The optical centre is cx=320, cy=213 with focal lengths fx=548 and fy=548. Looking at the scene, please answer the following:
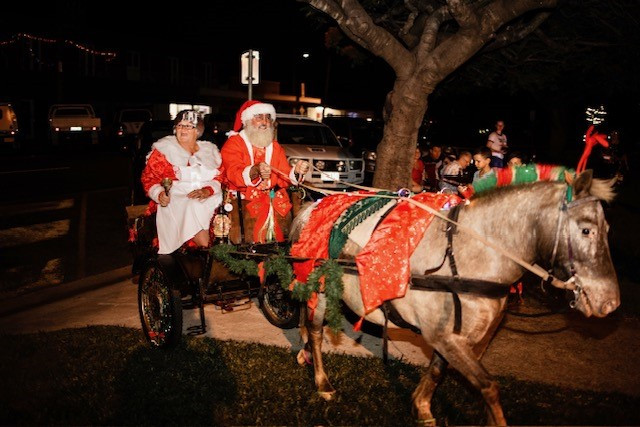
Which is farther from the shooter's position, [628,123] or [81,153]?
[628,123]

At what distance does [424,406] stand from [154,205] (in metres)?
3.60

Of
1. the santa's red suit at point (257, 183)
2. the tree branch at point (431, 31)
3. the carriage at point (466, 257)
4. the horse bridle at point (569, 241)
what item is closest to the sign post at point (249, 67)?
the tree branch at point (431, 31)

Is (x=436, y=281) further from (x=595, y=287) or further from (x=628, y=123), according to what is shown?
(x=628, y=123)

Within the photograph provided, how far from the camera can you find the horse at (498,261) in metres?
3.33

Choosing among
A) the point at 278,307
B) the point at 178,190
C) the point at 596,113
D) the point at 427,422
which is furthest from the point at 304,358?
the point at 596,113

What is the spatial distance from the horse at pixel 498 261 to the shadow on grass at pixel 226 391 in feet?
2.00

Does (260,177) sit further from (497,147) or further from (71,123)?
(71,123)

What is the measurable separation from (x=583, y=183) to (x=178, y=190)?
12.6ft

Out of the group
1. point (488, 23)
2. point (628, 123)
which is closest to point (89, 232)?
point (488, 23)

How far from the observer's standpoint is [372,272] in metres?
3.93

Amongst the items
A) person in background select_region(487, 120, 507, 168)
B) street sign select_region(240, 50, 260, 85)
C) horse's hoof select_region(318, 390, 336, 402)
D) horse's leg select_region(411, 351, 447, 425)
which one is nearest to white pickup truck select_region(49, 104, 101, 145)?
street sign select_region(240, 50, 260, 85)

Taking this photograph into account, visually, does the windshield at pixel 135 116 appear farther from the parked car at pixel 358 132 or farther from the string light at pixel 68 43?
the parked car at pixel 358 132

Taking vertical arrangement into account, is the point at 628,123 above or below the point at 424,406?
above

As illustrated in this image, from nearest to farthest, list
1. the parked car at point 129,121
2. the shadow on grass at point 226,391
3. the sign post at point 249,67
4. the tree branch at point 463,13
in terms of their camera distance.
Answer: the shadow on grass at point 226,391
the tree branch at point 463,13
the sign post at point 249,67
the parked car at point 129,121
